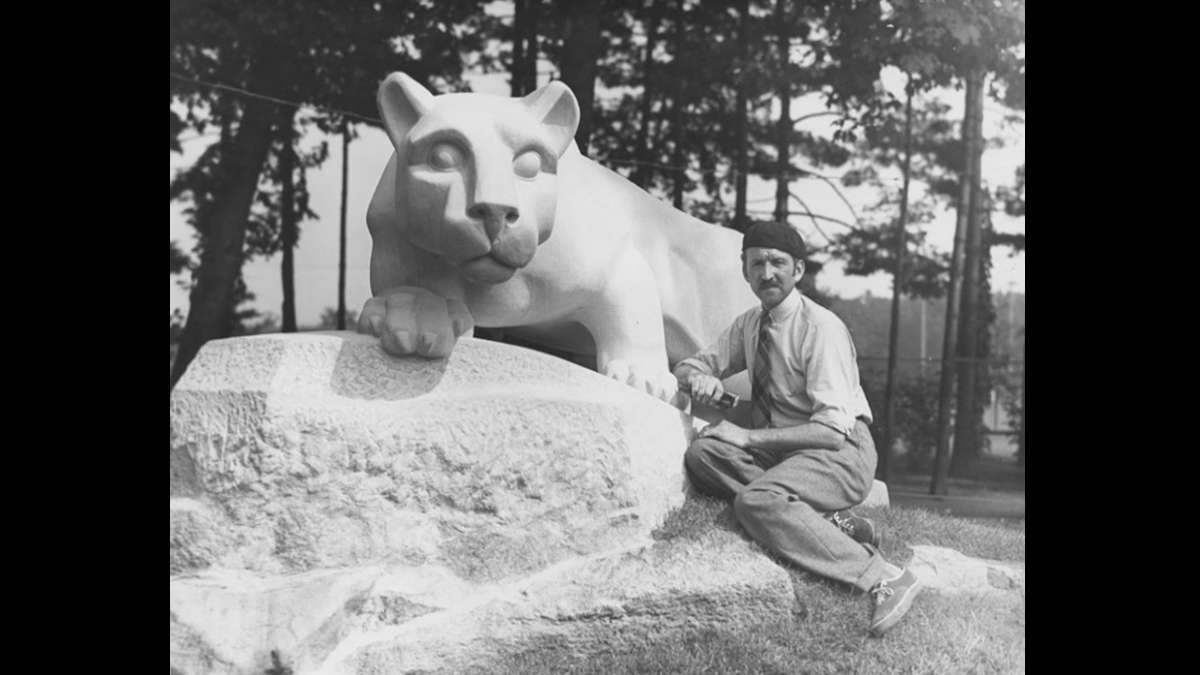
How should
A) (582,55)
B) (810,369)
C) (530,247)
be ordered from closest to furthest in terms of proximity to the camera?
(530,247) → (810,369) → (582,55)

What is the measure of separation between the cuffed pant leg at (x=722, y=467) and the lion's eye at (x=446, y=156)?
1.22 m

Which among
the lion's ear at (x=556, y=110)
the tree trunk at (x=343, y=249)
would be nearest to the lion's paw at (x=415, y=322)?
the lion's ear at (x=556, y=110)

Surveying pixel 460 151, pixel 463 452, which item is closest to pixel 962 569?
pixel 463 452

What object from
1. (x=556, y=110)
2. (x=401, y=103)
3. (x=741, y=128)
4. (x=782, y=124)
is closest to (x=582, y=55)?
(x=741, y=128)

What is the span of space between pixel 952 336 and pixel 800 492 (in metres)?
1.67

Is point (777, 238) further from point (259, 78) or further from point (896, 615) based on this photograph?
point (259, 78)

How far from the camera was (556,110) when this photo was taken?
400cm

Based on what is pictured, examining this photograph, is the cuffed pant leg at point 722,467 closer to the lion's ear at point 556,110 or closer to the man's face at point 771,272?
the man's face at point 771,272

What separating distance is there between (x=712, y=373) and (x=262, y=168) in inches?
97.5

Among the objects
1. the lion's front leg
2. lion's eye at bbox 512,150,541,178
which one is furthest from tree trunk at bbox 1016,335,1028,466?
lion's eye at bbox 512,150,541,178

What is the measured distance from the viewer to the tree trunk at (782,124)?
5371 millimetres

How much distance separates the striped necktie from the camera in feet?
13.8

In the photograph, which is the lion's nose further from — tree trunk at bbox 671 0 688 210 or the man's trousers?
tree trunk at bbox 671 0 688 210

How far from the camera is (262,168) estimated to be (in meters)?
5.59
